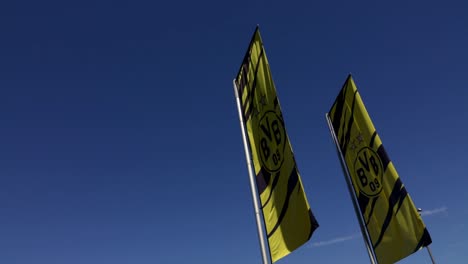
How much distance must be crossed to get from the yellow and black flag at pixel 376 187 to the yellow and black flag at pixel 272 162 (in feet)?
19.4

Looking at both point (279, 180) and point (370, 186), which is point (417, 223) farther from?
point (279, 180)

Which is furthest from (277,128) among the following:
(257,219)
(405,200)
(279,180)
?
(405,200)

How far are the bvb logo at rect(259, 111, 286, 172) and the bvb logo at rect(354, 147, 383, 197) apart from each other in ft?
20.4

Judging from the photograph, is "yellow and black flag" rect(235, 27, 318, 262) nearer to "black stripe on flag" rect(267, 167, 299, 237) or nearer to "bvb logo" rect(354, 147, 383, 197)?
"black stripe on flag" rect(267, 167, 299, 237)

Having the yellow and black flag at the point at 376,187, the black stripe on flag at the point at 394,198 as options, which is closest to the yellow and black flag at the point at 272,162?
the yellow and black flag at the point at 376,187

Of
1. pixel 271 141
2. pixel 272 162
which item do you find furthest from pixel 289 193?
pixel 271 141

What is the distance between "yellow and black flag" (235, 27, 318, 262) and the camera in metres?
9.09

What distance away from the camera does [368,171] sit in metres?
15.4

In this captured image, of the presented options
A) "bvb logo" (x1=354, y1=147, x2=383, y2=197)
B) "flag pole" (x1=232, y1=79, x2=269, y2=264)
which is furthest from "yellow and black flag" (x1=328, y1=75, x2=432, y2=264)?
"flag pole" (x1=232, y1=79, x2=269, y2=264)

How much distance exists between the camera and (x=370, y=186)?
15.2m

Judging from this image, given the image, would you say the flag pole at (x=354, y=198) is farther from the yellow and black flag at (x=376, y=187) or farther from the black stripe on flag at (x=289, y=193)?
the black stripe on flag at (x=289, y=193)

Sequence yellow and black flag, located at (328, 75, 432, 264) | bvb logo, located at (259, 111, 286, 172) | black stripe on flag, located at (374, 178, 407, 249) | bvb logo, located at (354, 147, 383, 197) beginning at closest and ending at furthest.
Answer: bvb logo, located at (259, 111, 286, 172), yellow and black flag, located at (328, 75, 432, 264), black stripe on flag, located at (374, 178, 407, 249), bvb logo, located at (354, 147, 383, 197)

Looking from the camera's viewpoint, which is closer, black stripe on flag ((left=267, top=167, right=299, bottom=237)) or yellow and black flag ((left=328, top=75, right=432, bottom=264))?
black stripe on flag ((left=267, top=167, right=299, bottom=237))

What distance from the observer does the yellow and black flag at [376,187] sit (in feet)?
44.8
